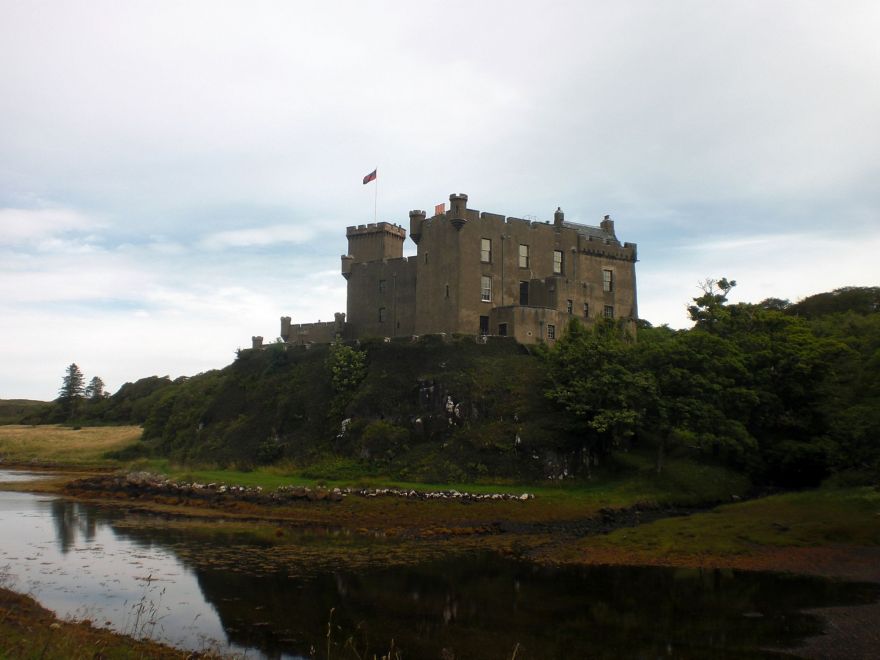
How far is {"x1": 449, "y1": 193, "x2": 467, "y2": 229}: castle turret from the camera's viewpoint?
5175 centimetres

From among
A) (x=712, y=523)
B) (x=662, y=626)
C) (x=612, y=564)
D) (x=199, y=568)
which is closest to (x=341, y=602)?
(x=199, y=568)

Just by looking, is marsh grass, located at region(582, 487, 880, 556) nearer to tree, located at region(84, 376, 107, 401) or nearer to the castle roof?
the castle roof

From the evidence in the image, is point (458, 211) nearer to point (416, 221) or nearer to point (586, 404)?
point (416, 221)

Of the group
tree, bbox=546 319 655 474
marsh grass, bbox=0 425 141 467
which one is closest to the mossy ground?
tree, bbox=546 319 655 474

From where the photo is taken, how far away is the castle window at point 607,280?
5803 cm

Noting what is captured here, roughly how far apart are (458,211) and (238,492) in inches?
913

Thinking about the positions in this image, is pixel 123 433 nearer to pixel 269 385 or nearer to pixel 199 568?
pixel 269 385

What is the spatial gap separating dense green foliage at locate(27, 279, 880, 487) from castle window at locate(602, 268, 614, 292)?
477 centimetres

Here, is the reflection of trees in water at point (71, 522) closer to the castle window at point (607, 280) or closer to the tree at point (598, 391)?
the tree at point (598, 391)

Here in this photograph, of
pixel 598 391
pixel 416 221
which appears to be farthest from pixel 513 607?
pixel 416 221

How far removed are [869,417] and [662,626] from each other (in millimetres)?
18719

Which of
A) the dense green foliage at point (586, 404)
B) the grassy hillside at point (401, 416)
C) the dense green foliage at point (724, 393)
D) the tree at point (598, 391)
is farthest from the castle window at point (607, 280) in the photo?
the tree at point (598, 391)

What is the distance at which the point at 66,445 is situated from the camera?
79625mm

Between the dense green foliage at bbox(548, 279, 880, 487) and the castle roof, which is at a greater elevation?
the castle roof
